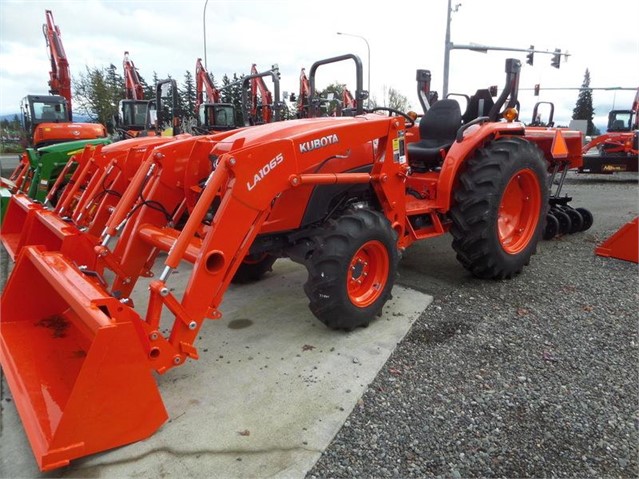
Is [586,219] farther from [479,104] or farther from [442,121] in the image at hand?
[442,121]

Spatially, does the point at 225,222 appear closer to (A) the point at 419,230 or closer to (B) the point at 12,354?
(B) the point at 12,354

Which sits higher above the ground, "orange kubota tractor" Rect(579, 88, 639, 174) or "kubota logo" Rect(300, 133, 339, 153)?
"kubota logo" Rect(300, 133, 339, 153)

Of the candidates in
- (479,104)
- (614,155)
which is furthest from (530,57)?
(479,104)

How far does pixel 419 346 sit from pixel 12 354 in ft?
8.22

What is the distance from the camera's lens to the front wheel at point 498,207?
3980 mm

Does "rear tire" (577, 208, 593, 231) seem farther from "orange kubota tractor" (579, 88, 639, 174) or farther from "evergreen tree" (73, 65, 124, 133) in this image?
"evergreen tree" (73, 65, 124, 133)

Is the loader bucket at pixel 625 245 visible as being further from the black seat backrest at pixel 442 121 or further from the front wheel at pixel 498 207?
the black seat backrest at pixel 442 121

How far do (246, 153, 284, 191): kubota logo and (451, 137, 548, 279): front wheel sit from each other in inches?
77.6

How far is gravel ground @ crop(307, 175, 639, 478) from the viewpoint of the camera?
7.04 feet

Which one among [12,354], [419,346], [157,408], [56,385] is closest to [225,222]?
[157,408]

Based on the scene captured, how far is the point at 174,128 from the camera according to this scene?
378 inches

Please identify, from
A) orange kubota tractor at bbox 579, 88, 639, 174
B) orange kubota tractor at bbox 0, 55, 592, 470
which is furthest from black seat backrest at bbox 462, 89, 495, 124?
orange kubota tractor at bbox 579, 88, 639, 174

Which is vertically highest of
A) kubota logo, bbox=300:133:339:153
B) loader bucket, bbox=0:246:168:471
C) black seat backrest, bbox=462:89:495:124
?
black seat backrest, bbox=462:89:495:124

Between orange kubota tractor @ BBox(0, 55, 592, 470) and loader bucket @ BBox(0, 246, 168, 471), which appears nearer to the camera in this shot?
loader bucket @ BBox(0, 246, 168, 471)
